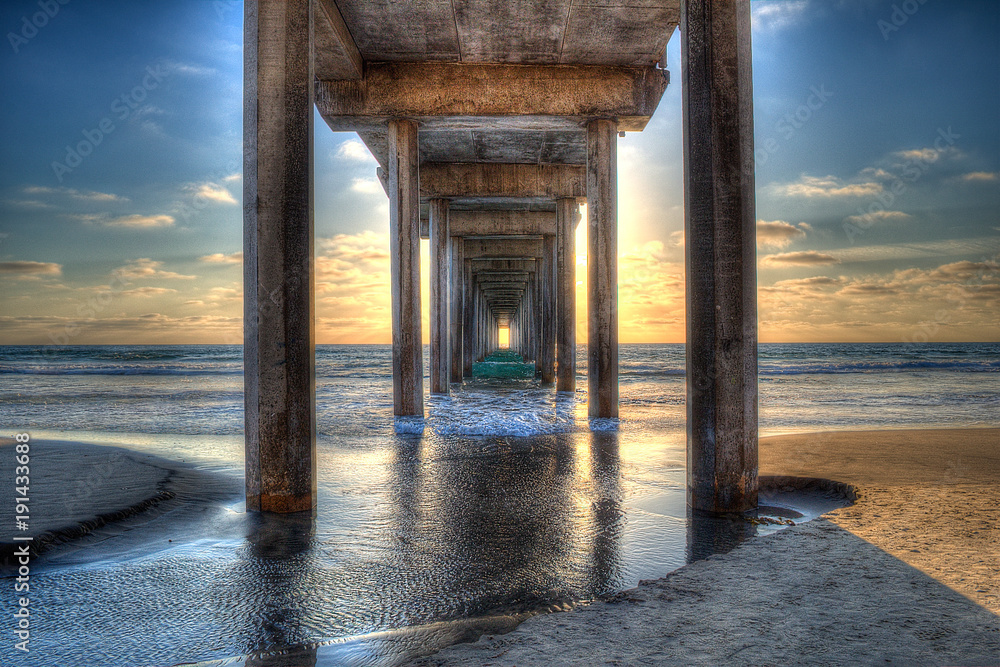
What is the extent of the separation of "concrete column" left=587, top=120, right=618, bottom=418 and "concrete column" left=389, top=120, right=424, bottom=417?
130 inches

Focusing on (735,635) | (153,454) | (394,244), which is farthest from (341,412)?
(735,635)

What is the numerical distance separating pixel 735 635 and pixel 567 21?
31.0 feet

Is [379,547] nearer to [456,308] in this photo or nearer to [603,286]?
[603,286]

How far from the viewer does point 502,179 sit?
16078 millimetres

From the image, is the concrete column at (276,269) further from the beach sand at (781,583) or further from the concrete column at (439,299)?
the concrete column at (439,299)

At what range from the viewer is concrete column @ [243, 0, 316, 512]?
4.65 metres

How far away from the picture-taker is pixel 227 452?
7465 mm

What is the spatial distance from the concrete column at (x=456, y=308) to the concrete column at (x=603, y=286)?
25.8ft

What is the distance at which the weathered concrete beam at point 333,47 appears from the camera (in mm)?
8500

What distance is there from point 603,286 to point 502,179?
7060 mm

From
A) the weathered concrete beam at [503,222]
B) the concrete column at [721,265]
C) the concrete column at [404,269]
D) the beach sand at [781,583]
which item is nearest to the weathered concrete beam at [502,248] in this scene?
the weathered concrete beam at [503,222]

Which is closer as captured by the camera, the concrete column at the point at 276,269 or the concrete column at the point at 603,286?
the concrete column at the point at 276,269

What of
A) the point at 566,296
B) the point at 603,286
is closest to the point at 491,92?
the point at 603,286

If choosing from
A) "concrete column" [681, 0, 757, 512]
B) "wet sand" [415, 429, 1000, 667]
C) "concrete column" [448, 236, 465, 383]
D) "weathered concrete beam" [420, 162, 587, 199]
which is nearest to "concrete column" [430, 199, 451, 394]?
"weathered concrete beam" [420, 162, 587, 199]
